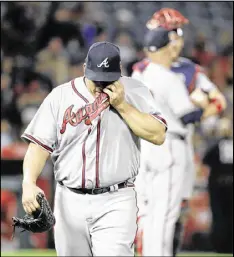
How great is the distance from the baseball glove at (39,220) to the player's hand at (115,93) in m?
0.59

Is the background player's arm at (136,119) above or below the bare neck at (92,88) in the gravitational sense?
below

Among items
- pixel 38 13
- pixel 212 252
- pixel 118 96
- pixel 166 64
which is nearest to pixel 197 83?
pixel 166 64

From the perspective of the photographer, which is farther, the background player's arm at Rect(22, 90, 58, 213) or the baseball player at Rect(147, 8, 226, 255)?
the baseball player at Rect(147, 8, 226, 255)

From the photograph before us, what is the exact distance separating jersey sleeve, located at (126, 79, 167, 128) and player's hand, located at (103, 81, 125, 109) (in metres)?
0.20

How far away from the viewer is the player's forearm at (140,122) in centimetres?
418

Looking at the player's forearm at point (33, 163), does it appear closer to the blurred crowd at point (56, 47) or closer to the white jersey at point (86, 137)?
the white jersey at point (86, 137)

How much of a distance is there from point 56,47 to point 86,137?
20.4ft

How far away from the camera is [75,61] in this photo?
33.4 feet

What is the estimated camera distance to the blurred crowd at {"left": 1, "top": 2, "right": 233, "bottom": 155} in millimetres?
9922

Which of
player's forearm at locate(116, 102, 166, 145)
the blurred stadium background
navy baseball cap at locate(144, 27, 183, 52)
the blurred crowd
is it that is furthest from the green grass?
player's forearm at locate(116, 102, 166, 145)

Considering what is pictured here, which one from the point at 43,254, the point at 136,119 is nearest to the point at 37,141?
the point at 136,119

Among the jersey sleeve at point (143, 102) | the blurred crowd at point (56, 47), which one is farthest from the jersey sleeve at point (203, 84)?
the blurred crowd at point (56, 47)

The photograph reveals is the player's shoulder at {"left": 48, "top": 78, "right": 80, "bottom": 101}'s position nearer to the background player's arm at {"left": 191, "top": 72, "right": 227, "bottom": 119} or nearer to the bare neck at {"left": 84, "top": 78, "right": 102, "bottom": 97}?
the bare neck at {"left": 84, "top": 78, "right": 102, "bottom": 97}

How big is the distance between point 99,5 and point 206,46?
1654 millimetres
